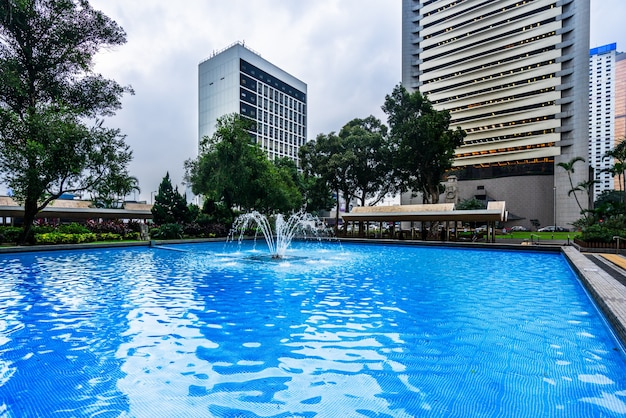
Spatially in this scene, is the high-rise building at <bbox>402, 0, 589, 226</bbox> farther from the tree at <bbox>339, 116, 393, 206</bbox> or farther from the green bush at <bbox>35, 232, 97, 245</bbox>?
the green bush at <bbox>35, 232, 97, 245</bbox>

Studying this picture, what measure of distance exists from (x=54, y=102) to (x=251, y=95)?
50.6 m

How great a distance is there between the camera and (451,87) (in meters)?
59.3

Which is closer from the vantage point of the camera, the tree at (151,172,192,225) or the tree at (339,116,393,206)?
the tree at (151,172,192,225)

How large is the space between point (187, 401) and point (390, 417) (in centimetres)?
203

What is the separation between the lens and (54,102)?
888 inches

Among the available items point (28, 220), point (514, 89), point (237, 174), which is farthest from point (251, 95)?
point (28, 220)

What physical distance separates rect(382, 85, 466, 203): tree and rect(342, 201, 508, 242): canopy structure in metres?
4.93

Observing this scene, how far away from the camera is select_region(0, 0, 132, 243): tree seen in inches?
746

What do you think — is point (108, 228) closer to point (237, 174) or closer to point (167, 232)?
point (167, 232)

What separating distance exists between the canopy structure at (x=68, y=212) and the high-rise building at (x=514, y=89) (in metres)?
50.6

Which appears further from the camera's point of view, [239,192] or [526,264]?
[239,192]

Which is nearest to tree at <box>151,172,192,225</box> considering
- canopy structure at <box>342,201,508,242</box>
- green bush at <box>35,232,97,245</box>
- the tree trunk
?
green bush at <box>35,232,97,245</box>

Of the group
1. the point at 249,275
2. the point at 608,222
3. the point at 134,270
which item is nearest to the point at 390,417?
the point at 249,275

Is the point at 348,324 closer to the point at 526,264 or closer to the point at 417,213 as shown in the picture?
the point at 526,264
